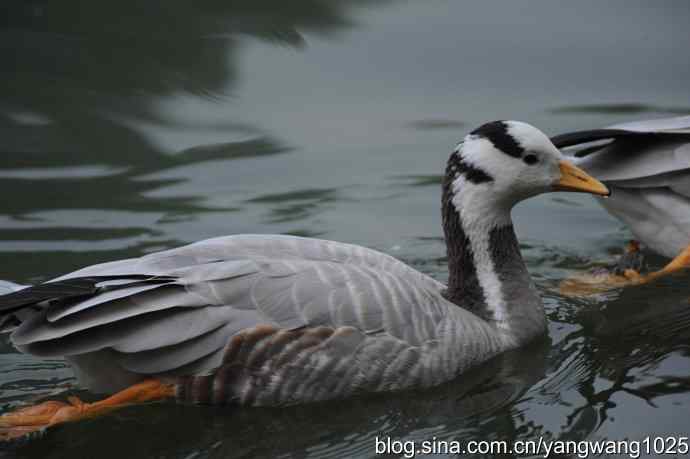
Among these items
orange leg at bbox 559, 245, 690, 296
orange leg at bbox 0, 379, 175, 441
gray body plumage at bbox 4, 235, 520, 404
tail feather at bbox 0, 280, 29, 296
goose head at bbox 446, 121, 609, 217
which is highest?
goose head at bbox 446, 121, 609, 217

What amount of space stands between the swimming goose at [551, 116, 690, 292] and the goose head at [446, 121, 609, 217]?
975 millimetres

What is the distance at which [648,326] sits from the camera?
674cm

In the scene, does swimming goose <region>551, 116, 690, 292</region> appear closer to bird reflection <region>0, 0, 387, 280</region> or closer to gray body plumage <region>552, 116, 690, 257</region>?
gray body plumage <region>552, 116, 690, 257</region>

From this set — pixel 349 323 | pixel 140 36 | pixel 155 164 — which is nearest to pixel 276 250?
pixel 349 323

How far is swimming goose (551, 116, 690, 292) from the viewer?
24.4 feet

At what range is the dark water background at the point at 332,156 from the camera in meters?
5.75

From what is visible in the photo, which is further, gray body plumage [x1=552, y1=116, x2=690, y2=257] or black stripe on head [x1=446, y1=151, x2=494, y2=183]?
gray body plumage [x1=552, y1=116, x2=690, y2=257]

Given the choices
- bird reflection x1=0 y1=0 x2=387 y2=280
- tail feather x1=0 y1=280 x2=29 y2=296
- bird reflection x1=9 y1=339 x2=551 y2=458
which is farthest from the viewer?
bird reflection x1=0 y1=0 x2=387 y2=280

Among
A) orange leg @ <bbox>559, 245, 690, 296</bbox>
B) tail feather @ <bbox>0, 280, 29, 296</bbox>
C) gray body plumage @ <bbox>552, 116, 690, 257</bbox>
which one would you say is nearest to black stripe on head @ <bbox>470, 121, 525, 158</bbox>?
gray body plumage @ <bbox>552, 116, 690, 257</bbox>

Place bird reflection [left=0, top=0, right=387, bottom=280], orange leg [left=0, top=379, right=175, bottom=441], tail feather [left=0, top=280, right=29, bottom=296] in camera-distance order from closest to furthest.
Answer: orange leg [left=0, top=379, right=175, bottom=441] → tail feather [left=0, top=280, right=29, bottom=296] → bird reflection [left=0, top=0, right=387, bottom=280]

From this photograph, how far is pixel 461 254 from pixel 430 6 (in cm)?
583

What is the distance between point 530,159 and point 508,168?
14 cm

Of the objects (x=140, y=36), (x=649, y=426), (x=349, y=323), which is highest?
(x=140, y=36)

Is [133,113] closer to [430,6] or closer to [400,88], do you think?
[400,88]
